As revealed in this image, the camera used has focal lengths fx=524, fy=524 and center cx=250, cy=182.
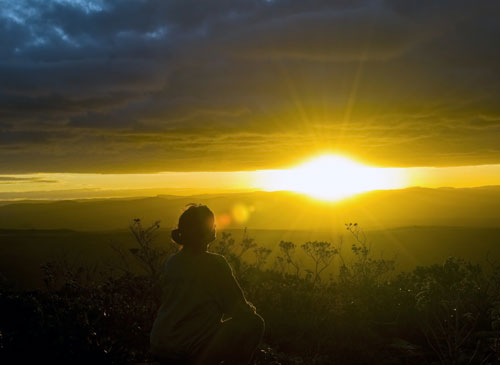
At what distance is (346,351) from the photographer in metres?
6.48

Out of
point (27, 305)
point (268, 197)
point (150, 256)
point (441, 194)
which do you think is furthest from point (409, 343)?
point (441, 194)

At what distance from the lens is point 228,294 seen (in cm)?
369

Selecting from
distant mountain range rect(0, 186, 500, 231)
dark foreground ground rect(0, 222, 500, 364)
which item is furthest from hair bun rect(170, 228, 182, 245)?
distant mountain range rect(0, 186, 500, 231)

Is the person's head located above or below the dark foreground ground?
above

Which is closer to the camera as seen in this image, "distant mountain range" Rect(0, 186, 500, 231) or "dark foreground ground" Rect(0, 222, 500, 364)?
"dark foreground ground" Rect(0, 222, 500, 364)

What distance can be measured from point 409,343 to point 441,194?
407 feet

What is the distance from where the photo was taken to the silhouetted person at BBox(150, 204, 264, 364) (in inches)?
144

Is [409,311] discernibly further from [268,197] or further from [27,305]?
[268,197]

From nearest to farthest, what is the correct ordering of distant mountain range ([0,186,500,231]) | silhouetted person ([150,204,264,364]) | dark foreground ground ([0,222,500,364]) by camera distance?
silhouetted person ([150,204,264,364]) → dark foreground ground ([0,222,500,364]) → distant mountain range ([0,186,500,231])

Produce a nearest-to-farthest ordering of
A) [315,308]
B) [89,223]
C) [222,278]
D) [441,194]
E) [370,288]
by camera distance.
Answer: [222,278], [315,308], [370,288], [89,223], [441,194]

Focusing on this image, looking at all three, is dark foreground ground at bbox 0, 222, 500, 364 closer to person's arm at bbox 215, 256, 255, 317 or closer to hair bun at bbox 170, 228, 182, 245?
person's arm at bbox 215, 256, 255, 317

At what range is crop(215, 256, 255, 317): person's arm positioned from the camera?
3.67 meters

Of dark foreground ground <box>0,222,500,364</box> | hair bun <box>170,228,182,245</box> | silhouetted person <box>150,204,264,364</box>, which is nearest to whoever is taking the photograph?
silhouetted person <box>150,204,264,364</box>

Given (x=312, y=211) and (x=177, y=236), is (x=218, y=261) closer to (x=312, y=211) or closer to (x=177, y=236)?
(x=177, y=236)
